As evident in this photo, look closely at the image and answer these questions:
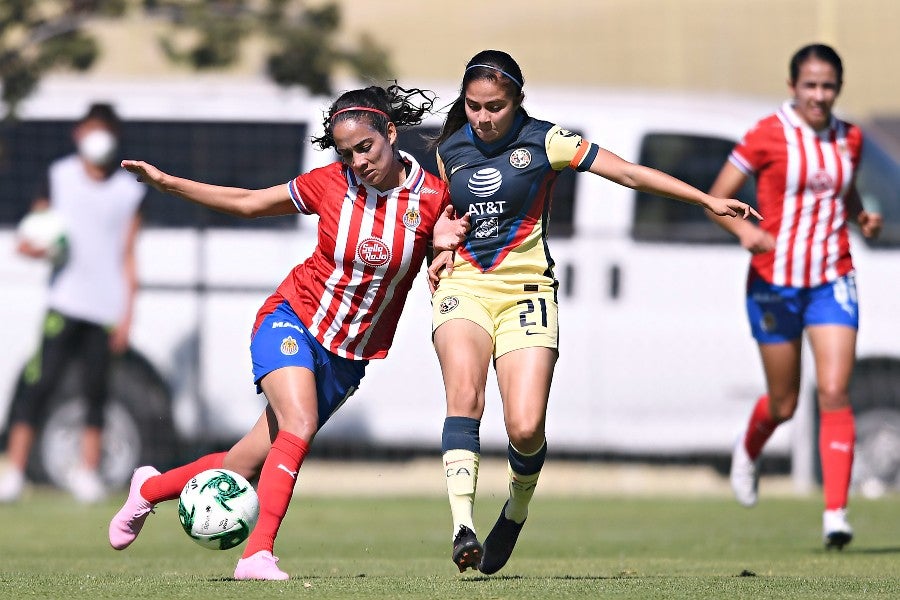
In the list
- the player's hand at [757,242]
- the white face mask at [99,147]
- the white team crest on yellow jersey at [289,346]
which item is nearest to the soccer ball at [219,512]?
the white team crest on yellow jersey at [289,346]

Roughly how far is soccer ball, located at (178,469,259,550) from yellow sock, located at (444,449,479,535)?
74 cm

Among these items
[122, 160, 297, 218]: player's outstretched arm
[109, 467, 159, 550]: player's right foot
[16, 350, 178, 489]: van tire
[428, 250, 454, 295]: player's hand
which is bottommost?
[16, 350, 178, 489]: van tire

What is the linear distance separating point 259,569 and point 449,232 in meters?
1.44

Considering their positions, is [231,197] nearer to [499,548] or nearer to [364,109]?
[364,109]

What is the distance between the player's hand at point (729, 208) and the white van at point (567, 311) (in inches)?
231

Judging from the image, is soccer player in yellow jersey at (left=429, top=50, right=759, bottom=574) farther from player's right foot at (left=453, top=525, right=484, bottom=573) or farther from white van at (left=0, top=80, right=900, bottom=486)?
white van at (left=0, top=80, right=900, bottom=486)

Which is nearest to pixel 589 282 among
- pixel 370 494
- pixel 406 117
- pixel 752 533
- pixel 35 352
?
pixel 370 494

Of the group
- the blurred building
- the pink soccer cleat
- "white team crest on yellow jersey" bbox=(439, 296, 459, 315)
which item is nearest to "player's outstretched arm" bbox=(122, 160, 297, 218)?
"white team crest on yellow jersey" bbox=(439, 296, 459, 315)

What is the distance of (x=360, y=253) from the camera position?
6582 mm

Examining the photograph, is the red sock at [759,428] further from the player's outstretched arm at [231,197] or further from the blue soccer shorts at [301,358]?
the player's outstretched arm at [231,197]

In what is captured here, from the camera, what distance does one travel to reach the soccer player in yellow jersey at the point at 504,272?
21.1ft

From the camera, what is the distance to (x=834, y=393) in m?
8.22

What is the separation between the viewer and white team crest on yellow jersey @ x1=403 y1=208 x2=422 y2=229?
6.59 meters

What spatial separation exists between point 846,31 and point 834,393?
9.72 m
